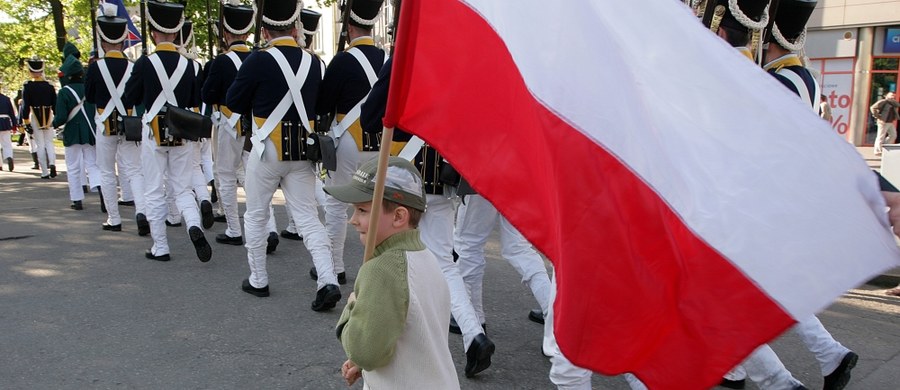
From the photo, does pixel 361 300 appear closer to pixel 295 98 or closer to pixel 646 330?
pixel 646 330

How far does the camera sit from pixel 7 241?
29.2 feet

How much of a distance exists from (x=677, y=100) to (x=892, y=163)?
25.7 feet

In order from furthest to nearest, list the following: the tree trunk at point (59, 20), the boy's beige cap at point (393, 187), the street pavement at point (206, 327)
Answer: the tree trunk at point (59, 20), the street pavement at point (206, 327), the boy's beige cap at point (393, 187)

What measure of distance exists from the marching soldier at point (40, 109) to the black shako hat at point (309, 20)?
8640 mm

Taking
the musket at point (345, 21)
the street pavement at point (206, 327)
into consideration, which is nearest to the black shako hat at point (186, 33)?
the street pavement at point (206, 327)

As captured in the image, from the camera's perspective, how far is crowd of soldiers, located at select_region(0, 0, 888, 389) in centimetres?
442

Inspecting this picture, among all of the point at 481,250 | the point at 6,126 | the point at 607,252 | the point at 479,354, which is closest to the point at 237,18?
the point at 481,250

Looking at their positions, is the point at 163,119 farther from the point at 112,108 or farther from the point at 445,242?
the point at 445,242

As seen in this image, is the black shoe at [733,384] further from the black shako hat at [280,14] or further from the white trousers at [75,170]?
the white trousers at [75,170]

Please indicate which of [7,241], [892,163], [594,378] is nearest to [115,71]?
[7,241]

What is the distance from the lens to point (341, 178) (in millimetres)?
6395

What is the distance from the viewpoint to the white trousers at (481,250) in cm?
505

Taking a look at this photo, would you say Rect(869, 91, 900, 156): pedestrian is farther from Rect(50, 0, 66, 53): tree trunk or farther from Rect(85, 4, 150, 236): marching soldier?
Rect(50, 0, 66, 53): tree trunk

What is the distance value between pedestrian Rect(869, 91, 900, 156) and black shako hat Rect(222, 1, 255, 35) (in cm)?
1664
